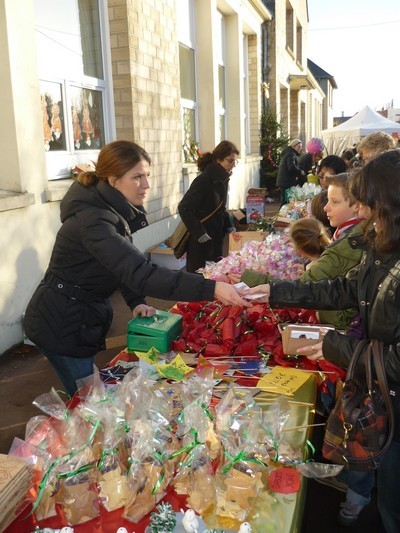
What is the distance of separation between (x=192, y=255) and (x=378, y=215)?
12.2 ft

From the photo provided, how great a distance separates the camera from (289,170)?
11859 mm

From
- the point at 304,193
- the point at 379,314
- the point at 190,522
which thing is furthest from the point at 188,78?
the point at 190,522

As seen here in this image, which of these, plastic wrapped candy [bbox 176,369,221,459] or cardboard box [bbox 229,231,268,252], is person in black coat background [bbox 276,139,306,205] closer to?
cardboard box [bbox 229,231,268,252]

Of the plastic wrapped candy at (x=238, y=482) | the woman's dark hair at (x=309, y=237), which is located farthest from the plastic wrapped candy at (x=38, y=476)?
the woman's dark hair at (x=309, y=237)

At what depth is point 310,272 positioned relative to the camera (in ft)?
9.35

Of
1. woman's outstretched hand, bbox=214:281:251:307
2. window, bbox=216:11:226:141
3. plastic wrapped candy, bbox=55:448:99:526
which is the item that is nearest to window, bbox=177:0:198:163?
window, bbox=216:11:226:141

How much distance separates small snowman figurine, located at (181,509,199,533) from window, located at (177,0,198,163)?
346 inches

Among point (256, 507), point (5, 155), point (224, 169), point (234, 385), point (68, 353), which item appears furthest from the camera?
point (224, 169)

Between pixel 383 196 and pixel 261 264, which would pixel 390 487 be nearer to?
pixel 383 196

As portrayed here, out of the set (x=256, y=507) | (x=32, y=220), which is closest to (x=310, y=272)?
(x=256, y=507)

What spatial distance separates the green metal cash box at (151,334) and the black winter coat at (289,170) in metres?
9.66

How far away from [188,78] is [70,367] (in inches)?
347

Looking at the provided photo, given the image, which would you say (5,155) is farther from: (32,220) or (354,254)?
(354,254)

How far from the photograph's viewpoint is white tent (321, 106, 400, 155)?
18703 millimetres
